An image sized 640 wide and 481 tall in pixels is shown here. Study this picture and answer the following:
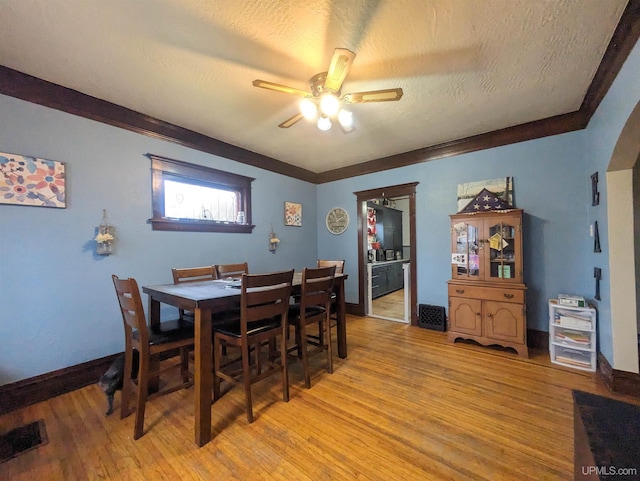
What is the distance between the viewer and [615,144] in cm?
191

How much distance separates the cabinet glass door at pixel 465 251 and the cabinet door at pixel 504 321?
388 mm

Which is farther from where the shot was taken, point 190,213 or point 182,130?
point 190,213

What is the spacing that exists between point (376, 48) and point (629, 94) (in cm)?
172

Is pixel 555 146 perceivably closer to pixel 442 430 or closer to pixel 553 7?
pixel 553 7

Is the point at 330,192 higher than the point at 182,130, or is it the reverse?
the point at 182,130

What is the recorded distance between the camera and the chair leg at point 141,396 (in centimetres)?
160

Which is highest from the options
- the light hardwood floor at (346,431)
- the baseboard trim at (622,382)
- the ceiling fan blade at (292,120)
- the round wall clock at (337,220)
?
the ceiling fan blade at (292,120)

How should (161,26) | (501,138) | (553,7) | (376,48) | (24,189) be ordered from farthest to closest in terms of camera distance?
1. (501,138)
2. (24,189)
3. (376,48)
4. (161,26)
5. (553,7)

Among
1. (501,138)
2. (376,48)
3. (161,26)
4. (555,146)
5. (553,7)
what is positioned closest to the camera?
(553,7)

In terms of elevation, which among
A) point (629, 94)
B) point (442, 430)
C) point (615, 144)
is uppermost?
point (629, 94)

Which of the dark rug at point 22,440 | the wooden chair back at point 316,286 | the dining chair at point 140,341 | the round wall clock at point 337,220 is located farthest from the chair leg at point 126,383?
the round wall clock at point 337,220

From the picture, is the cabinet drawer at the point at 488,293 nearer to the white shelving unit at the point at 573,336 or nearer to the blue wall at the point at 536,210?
the white shelving unit at the point at 573,336

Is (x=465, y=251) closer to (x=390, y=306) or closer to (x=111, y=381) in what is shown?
(x=390, y=306)

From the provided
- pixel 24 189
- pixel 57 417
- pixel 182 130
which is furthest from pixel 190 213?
pixel 57 417
